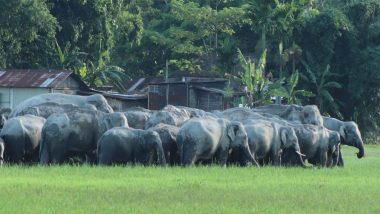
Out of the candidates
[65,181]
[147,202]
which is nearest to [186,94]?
[65,181]

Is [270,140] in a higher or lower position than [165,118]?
lower

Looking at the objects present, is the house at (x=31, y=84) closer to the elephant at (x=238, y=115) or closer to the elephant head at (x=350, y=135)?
the elephant at (x=238, y=115)

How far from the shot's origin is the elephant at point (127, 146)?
951 inches

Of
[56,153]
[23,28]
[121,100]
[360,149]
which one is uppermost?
[23,28]

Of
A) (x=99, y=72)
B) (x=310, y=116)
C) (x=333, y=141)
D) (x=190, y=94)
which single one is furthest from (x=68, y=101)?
(x=99, y=72)

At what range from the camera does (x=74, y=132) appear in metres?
25.6

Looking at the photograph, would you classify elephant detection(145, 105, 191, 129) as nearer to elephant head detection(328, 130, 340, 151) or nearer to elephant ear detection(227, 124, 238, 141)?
elephant ear detection(227, 124, 238, 141)

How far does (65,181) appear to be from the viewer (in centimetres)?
1892

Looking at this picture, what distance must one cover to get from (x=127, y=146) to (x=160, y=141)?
2.42ft

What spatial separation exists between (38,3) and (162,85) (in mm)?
6859

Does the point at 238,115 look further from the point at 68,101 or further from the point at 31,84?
the point at 31,84

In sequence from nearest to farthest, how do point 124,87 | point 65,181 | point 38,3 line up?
point 65,181 → point 38,3 → point 124,87

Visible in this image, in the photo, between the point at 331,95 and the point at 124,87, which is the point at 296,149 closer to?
the point at 331,95

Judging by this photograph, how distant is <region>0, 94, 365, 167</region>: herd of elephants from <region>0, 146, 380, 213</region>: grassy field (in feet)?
5.28
